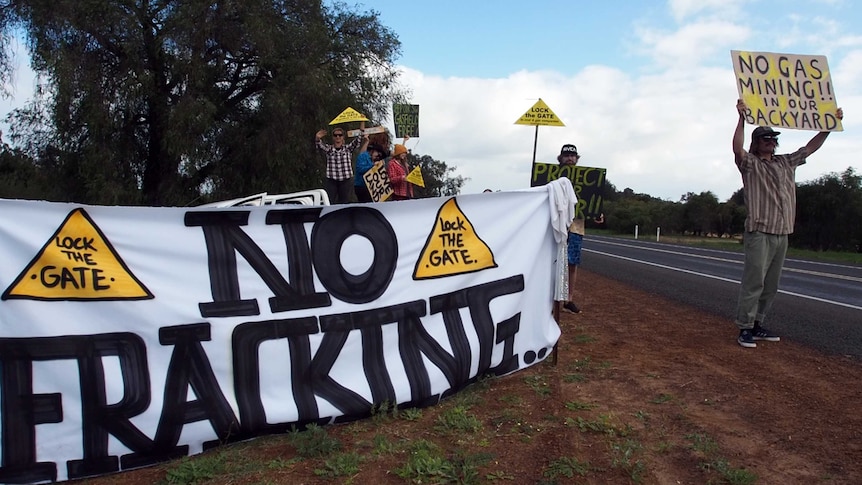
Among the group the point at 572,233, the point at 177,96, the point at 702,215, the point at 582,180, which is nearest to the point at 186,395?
the point at 582,180

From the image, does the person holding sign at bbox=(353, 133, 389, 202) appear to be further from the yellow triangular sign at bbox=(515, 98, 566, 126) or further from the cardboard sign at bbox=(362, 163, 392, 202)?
the yellow triangular sign at bbox=(515, 98, 566, 126)

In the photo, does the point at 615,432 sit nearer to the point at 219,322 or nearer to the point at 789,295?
the point at 219,322

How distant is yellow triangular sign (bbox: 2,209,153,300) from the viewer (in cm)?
319

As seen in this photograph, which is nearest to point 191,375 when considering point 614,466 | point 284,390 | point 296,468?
point 284,390

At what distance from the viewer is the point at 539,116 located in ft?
30.1

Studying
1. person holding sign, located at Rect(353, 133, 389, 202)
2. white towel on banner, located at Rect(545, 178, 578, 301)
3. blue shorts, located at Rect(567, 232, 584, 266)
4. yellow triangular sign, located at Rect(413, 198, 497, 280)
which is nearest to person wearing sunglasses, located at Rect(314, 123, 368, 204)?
person holding sign, located at Rect(353, 133, 389, 202)

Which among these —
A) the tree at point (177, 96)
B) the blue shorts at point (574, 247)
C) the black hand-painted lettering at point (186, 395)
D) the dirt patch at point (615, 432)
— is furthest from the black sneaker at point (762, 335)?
the tree at point (177, 96)

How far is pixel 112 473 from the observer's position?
3213 mm

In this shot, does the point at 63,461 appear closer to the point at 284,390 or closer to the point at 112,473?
the point at 112,473

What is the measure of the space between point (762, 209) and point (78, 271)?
16.9 ft

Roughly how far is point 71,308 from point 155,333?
0.43 metres

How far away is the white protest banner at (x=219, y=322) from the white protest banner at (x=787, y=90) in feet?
9.68

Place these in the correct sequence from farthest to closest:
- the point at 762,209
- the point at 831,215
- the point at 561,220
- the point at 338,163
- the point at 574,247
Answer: the point at 831,215 → the point at 338,163 → the point at 574,247 → the point at 762,209 → the point at 561,220

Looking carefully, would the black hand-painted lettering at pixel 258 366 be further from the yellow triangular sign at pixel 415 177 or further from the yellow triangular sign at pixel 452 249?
the yellow triangular sign at pixel 415 177
